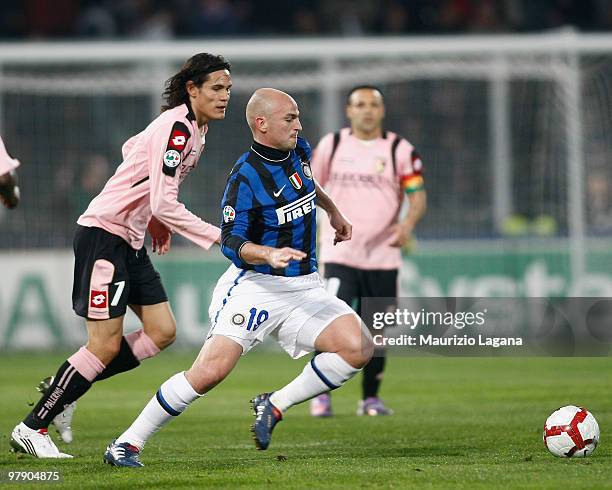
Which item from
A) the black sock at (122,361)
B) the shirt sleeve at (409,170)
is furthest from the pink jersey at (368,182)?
the black sock at (122,361)

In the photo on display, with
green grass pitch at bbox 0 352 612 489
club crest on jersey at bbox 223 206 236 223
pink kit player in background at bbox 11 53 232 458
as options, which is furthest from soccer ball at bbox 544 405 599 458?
pink kit player in background at bbox 11 53 232 458

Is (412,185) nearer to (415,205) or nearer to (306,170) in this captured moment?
(415,205)

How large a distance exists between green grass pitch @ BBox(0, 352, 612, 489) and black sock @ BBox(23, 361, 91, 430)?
0.85 feet

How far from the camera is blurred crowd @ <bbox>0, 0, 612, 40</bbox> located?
21969mm

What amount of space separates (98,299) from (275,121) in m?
1.56

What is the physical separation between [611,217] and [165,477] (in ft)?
38.3

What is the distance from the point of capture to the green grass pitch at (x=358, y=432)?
682 centimetres

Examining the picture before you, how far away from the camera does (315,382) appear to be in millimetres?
7730

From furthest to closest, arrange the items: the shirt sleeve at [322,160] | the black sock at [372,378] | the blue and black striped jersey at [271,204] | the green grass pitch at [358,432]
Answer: the shirt sleeve at [322,160] → the black sock at [372,378] → the blue and black striped jersey at [271,204] → the green grass pitch at [358,432]

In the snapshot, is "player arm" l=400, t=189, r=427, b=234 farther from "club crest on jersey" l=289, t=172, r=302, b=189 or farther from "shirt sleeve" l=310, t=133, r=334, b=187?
"club crest on jersey" l=289, t=172, r=302, b=189

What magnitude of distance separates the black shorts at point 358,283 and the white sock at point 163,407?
3.69 metres

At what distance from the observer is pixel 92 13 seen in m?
22.4

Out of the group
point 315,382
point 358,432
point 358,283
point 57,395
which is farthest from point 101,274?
point 358,283

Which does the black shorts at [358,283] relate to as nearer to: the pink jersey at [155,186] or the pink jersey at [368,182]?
the pink jersey at [368,182]
